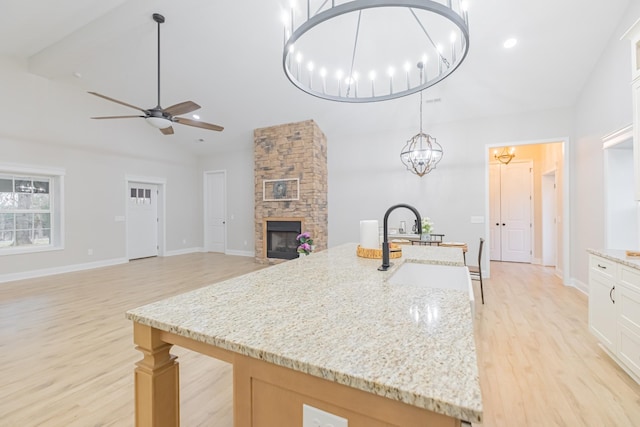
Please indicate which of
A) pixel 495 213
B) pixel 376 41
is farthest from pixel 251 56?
pixel 495 213

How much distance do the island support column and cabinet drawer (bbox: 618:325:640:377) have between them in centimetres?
Result: 281

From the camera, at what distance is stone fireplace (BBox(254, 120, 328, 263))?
5.80m

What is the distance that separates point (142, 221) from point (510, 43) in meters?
7.96

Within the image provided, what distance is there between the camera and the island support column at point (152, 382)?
3.05ft

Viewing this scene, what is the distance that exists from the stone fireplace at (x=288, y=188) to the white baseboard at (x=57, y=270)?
124 inches

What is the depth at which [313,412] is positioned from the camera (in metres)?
0.66

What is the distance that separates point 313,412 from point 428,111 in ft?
17.9

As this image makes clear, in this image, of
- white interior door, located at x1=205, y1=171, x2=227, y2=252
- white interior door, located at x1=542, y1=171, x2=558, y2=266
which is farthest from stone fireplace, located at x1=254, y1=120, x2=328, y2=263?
white interior door, located at x1=542, y1=171, x2=558, y2=266

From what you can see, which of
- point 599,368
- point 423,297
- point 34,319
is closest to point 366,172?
point 599,368

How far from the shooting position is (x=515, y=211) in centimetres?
643

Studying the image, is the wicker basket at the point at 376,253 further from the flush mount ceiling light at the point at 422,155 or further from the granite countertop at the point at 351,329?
the flush mount ceiling light at the point at 422,155

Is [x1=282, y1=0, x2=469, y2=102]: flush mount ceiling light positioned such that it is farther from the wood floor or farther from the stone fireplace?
the wood floor

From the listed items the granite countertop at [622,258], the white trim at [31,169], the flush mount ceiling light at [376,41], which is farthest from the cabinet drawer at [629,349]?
the white trim at [31,169]

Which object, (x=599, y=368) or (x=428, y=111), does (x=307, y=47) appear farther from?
(x=599, y=368)
